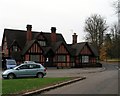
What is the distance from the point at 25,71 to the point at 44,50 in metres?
29.8

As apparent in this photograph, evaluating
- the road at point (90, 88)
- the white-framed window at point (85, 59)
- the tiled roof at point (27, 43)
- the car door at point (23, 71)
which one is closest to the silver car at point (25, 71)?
the car door at point (23, 71)

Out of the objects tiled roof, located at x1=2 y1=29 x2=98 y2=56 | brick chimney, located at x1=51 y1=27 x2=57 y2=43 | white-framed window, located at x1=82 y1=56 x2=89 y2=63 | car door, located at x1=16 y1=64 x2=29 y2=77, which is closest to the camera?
car door, located at x1=16 y1=64 x2=29 y2=77

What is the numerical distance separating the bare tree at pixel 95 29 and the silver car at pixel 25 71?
4920 cm

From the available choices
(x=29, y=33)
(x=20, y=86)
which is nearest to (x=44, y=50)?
(x=29, y=33)

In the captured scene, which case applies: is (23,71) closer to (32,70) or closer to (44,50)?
(32,70)

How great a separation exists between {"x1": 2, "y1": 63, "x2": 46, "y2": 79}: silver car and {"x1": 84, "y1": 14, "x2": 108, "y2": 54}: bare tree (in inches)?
1937

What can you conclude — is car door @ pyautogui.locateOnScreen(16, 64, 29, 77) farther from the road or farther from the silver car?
the road

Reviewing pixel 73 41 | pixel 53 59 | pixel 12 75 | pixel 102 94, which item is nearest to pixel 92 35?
pixel 73 41

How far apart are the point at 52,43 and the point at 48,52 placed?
15.3 feet

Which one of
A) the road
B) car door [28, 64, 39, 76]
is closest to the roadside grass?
the road

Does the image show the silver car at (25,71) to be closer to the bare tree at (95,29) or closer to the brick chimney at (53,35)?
the brick chimney at (53,35)

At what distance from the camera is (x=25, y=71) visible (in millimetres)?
27203

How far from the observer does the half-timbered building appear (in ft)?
175

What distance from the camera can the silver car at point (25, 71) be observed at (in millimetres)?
26562
